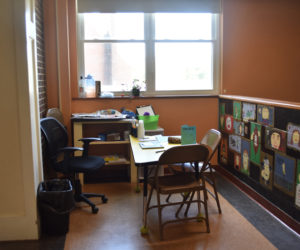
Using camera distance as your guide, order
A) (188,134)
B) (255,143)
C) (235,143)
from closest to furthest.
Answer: (188,134) < (255,143) < (235,143)

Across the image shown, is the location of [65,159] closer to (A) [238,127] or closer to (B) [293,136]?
(A) [238,127]

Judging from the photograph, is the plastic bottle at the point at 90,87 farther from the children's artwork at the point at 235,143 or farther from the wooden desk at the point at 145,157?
the children's artwork at the point at 235,143

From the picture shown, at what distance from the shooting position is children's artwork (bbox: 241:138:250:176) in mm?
4117

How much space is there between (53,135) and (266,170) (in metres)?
2.29

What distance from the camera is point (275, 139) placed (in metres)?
3.48

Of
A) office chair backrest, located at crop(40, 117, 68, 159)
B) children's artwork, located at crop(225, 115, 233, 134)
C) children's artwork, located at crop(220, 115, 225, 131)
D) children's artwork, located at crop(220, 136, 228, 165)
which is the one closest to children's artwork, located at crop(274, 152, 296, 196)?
children's artwork, located at crop(225, 115, 233, 134)

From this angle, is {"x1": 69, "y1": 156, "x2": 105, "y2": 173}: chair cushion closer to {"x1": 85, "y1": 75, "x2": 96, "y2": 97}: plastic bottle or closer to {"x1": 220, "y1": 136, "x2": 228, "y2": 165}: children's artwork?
{"x1": 85, "y1": 75, "x2": 96, "y2": 97}: plastic bottle

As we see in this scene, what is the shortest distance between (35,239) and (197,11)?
3653 mm

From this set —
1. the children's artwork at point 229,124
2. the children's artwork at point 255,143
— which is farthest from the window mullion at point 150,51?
the children's artwork at point 255,143

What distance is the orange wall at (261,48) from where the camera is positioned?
5188 mm

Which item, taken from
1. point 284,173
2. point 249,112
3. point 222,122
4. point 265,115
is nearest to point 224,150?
point 222,122

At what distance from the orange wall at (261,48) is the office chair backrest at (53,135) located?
251 centimetres

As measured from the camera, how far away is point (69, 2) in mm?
4758

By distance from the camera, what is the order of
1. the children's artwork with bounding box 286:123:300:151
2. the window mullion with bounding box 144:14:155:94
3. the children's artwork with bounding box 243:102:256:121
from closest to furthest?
the children's artwork with bounding box 286:123:300:151 < the children's artwork with bounding box 243:102:256:121 < the window mullion with bounding box 144:14:155:94
